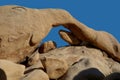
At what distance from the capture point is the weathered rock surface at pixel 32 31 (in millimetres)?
19250

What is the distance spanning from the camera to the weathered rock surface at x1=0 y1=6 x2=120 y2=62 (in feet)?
63.2

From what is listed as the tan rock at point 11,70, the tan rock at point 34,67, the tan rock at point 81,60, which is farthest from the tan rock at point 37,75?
the tan rock at point 81,60

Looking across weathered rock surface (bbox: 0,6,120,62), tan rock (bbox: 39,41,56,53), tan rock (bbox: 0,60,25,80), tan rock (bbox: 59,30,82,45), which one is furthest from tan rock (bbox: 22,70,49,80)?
tan rock (bbox: 59,30,82,45)

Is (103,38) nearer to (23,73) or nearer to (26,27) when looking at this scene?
(26,27)

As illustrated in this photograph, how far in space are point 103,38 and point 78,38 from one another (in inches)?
39.9

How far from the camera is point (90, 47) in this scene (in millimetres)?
21469

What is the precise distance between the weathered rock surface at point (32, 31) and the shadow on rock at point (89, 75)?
2403 millimetres

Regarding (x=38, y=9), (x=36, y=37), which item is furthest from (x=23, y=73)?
(x=38, y=9)

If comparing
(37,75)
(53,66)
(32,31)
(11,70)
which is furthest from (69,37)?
(11,70)

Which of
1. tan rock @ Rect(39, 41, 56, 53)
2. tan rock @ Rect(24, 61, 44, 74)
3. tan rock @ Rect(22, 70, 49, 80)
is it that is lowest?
tan rock @ Rect(39, 41, 56, 53)

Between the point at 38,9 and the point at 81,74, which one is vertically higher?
the point at 38,9

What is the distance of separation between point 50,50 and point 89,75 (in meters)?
2.90

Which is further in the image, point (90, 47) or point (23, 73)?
point (90, 47)

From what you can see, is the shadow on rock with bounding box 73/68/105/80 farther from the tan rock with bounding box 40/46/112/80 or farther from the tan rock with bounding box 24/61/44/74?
the tan rock with bounding box 24/61/44/74
